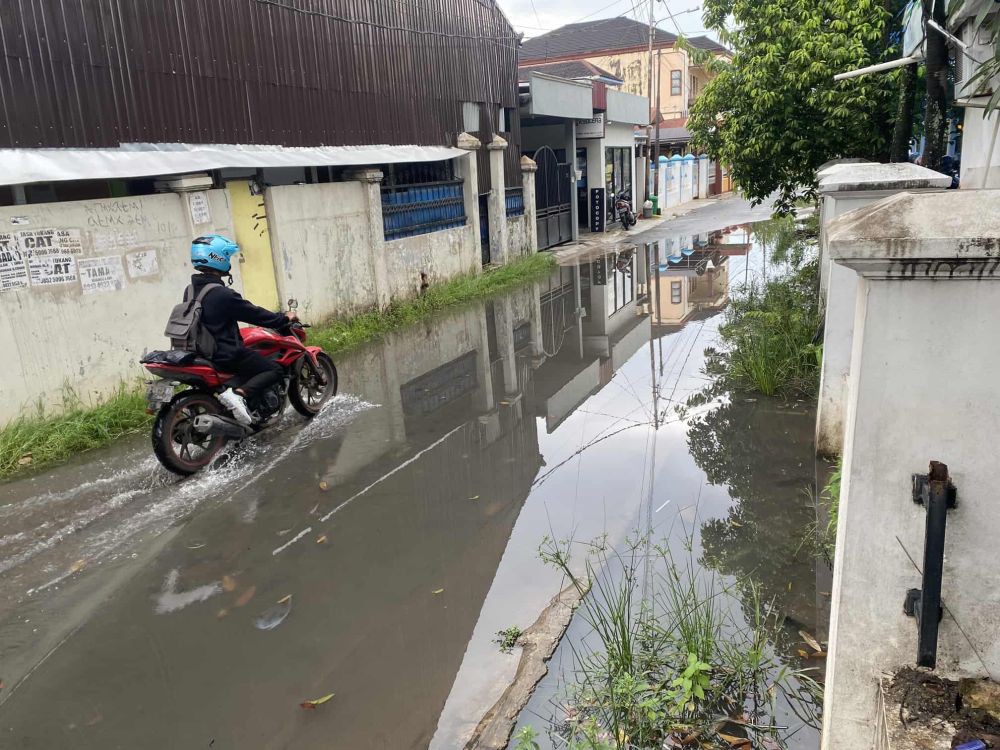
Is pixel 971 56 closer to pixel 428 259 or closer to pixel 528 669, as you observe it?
pixel 528 669

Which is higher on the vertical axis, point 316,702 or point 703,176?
point 703,176

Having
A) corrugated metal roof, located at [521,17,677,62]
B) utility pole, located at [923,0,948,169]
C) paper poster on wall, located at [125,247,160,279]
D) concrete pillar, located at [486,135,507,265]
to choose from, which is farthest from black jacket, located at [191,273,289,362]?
corrugated metal roof, located at [521,17,677,62]

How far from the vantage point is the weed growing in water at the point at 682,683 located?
2836 mm

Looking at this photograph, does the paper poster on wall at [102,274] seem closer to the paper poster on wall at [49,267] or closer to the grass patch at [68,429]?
the paper poster on wall at [49,267]

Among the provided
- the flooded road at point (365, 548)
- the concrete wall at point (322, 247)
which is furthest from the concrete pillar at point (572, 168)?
the flooded road at point (365, 548)

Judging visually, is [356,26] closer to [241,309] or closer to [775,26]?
[775,26]

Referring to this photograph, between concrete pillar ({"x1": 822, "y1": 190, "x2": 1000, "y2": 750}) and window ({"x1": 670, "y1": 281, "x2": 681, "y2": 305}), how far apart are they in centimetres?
995

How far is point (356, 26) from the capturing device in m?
11.2

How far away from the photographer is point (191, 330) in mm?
5570

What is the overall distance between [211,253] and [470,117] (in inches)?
389

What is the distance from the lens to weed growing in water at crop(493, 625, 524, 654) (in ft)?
11.8

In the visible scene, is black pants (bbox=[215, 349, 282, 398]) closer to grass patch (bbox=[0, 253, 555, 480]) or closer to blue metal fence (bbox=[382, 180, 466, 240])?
grass patch (bbox=[0, 253, 555, 480])

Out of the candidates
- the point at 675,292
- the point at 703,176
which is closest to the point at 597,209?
the point at 675,292

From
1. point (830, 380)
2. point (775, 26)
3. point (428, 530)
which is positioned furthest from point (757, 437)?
point (775, 26)
